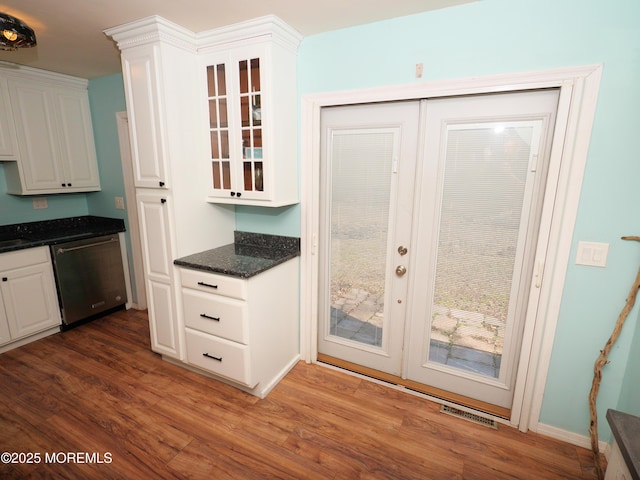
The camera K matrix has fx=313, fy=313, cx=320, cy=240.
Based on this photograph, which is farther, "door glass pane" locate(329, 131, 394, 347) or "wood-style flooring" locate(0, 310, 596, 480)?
"door glass pane" locate(329, 131, 394, 347)

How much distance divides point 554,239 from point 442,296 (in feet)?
2.40

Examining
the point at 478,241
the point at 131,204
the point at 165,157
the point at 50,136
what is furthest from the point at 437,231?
the point at 50,136

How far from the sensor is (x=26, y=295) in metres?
2.73

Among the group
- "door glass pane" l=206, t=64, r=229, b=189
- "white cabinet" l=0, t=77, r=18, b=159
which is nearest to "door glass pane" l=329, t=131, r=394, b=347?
"door glass pane" l=206, t=64, r=229, b=189

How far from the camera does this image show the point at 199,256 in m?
2.35

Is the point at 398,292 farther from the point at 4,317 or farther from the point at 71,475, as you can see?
the point at 4,317

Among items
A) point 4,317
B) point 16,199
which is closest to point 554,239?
point 4,317

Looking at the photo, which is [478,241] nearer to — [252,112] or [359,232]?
[359,232]

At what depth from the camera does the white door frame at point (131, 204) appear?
3.14 metres

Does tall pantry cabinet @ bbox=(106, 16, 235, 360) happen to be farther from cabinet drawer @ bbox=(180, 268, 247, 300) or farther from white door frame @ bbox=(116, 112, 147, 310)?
white door frame @ bbox=(116, 112, 147, 310)

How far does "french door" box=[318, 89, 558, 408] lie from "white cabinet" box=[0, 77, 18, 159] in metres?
2.85

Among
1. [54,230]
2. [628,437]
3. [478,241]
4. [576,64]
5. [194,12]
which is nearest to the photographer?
[628,437]

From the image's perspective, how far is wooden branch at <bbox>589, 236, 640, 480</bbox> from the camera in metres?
1.59

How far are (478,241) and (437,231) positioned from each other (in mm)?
251
